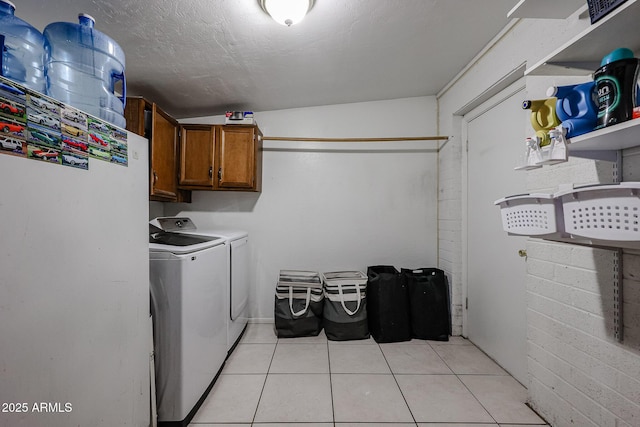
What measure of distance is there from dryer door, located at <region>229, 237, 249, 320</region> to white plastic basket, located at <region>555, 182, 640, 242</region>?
218 centimetres

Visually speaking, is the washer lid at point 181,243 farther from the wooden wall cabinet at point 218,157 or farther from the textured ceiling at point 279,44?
the textured ceiling at point 279,44

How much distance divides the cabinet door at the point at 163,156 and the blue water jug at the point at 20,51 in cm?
118

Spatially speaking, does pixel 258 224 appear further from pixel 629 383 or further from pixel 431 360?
pixel 629 383

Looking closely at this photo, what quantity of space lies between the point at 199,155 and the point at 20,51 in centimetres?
174

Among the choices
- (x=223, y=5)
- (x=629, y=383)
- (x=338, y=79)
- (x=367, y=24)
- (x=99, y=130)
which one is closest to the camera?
(x=99, y=130)

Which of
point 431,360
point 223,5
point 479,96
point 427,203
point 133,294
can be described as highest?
point 223,5

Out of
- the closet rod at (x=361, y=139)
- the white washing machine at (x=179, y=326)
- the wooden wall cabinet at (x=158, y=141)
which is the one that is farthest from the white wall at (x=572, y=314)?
the wooden wall cabinet at (x=158, y=141)

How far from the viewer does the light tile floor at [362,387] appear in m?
1.60

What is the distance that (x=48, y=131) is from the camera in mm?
813

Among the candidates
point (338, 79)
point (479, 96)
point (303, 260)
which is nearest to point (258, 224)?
point (303, 260)

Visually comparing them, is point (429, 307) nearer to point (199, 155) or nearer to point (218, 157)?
point (218, 157)

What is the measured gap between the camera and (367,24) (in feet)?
5.56

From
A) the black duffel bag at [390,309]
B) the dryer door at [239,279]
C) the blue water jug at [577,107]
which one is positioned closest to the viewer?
the blue water jug at [577,107]

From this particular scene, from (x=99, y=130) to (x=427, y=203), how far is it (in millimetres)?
2850
